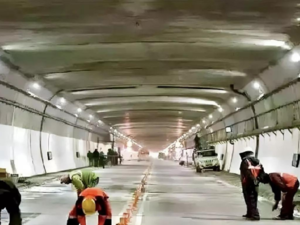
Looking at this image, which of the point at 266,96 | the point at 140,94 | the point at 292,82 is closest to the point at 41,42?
the point at 292,82

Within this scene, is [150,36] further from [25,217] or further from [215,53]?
[25,217]

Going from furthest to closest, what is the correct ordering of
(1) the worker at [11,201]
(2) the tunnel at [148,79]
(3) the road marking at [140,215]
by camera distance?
(2) the tunnel at [148,79] → (3) the road marking at [140,215] → (1) the worker at [11,201]

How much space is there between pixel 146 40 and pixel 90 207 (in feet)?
35.0

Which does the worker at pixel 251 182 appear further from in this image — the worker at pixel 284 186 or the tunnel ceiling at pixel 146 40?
the tunnel ceiling at pixel 146 40

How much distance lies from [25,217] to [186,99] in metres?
27.5

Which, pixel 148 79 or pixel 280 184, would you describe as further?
pixel 148 79

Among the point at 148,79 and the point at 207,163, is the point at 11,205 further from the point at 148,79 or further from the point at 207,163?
the point at 207,163

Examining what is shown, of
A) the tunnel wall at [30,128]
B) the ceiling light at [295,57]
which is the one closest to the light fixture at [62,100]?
Answer: the tunnel wall at [30,128]

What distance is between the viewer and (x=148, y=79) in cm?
2973

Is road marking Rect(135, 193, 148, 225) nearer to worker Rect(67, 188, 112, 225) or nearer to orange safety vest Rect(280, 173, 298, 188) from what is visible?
orange safety vest Rect(280, 173, 298, 188)

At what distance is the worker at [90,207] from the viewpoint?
901 cm

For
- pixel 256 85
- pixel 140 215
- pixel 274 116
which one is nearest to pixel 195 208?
pixel 140 215

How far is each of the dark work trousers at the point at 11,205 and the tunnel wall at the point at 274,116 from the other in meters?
14.6

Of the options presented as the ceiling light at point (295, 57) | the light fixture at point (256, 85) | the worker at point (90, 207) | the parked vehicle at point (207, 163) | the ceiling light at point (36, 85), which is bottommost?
the worker at point (90, 207)
